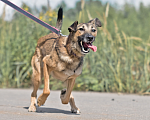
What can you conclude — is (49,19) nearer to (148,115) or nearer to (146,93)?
(146,93)

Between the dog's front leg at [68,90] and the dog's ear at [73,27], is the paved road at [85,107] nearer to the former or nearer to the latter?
the dog's front leg at [68,90]

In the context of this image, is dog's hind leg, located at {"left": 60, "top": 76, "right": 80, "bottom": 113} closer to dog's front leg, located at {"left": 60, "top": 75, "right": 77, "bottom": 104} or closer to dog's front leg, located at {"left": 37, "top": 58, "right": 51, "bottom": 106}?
dog's front leg, located at {"left": 60, "top": 75, "right": 77, "bottom": 104}

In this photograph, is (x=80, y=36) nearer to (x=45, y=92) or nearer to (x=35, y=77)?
(x=45, y=92)

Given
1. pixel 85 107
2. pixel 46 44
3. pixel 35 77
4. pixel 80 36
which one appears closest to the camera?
pixel 80 36

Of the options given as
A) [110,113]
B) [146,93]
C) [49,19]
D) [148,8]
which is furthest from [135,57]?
[148,8]

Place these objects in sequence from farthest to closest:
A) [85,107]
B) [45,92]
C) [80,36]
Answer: [85,107]
[45,92]
[80,36]

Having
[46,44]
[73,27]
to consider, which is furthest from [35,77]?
[73,27]

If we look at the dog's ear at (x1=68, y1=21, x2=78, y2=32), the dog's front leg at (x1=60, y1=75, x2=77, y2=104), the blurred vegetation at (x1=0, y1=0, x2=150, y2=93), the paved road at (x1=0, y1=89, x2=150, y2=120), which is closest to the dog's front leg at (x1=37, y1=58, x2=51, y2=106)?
the paved road at (x1=0, y1=89, x2=150, y2=120)

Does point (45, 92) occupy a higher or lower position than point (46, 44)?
lower

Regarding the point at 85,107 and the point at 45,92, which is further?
the point at 85,107

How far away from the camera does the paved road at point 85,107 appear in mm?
5008

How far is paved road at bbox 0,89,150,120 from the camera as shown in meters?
5.01

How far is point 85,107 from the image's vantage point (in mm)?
6273

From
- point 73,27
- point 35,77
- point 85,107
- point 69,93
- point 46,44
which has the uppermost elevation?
point 73,27
